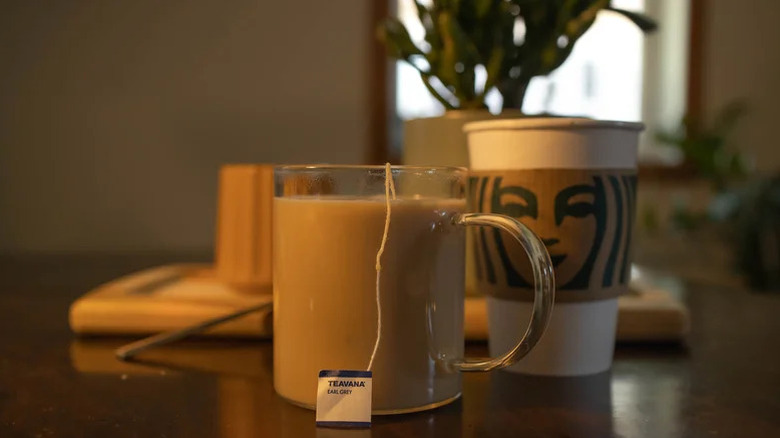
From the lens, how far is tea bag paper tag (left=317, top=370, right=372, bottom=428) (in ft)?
1.30

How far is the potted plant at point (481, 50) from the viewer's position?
23.3 inches

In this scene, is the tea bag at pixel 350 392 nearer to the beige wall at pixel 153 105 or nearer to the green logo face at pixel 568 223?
the green logo face at pixel 568 223

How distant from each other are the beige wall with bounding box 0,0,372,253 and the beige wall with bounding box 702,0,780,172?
114 centimetres

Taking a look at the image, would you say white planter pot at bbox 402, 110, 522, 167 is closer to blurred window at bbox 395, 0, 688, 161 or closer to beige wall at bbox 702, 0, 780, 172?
blurred window at bbox 395, 0, 688, 161

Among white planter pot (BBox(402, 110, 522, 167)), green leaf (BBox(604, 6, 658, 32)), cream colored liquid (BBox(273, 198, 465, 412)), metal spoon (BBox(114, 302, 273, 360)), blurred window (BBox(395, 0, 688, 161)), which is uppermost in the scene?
blurred window (BBox(395, 0, 688, 161))

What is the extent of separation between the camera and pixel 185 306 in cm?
61

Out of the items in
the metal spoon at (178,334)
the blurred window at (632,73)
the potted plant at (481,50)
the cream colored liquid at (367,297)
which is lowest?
the metal spoon at (178,334)

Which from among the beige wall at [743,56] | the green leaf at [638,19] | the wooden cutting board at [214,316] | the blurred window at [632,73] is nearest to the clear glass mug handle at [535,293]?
the wooden cutting board at [214,316]

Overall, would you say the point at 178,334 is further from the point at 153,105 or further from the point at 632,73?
the point at 632,73

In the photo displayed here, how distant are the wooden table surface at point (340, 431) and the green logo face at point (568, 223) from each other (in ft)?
0.26

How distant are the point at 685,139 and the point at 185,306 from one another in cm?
187

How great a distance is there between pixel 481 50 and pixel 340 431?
0.38 meters

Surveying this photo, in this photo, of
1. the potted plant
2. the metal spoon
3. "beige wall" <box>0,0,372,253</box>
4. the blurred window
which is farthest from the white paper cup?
the blurred window

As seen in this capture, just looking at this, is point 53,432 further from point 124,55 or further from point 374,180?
point 124,55
